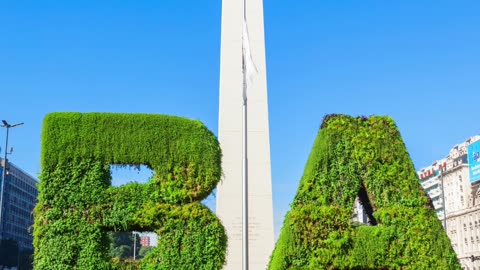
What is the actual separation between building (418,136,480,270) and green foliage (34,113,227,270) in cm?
6761

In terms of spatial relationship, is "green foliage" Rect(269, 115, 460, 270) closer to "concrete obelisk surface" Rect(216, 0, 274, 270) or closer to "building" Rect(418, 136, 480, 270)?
"concrete obelisk surface" Rect(216, 0, 274, 270)

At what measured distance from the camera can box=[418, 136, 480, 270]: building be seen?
84.9 metres

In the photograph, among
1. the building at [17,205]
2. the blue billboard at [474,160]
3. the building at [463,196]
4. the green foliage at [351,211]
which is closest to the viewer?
the green foliage at [351,211]

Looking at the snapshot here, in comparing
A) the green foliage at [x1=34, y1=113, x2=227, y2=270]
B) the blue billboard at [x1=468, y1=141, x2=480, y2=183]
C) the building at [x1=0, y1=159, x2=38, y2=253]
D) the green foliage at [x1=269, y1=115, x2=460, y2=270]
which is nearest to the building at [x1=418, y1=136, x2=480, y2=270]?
the blue billboard at [x1=468, y1=141, x2=480, y2=183]

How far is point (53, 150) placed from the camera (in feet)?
51.5

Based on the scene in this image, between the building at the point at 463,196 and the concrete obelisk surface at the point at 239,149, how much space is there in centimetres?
5960

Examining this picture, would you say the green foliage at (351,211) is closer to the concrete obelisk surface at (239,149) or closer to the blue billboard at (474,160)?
the concrete obelisk surface at (239,149)

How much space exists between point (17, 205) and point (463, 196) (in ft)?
254

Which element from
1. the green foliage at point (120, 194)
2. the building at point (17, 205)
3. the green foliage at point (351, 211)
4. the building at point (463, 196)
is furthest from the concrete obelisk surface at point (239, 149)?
the building at point (17, 205)

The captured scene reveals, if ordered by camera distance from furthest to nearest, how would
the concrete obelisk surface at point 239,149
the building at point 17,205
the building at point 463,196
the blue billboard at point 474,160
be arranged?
the building at point 17,205 → the building at point 463,196 → the blue billboard at point 474,160 → the concrete obelisk surface at point 239,149

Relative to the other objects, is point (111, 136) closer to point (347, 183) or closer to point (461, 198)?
point (347, 183)

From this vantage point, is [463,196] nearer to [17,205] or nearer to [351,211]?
[17,205]

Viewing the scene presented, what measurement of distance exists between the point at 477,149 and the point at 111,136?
7253 centimetres

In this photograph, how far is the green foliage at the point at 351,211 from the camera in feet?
49.6
